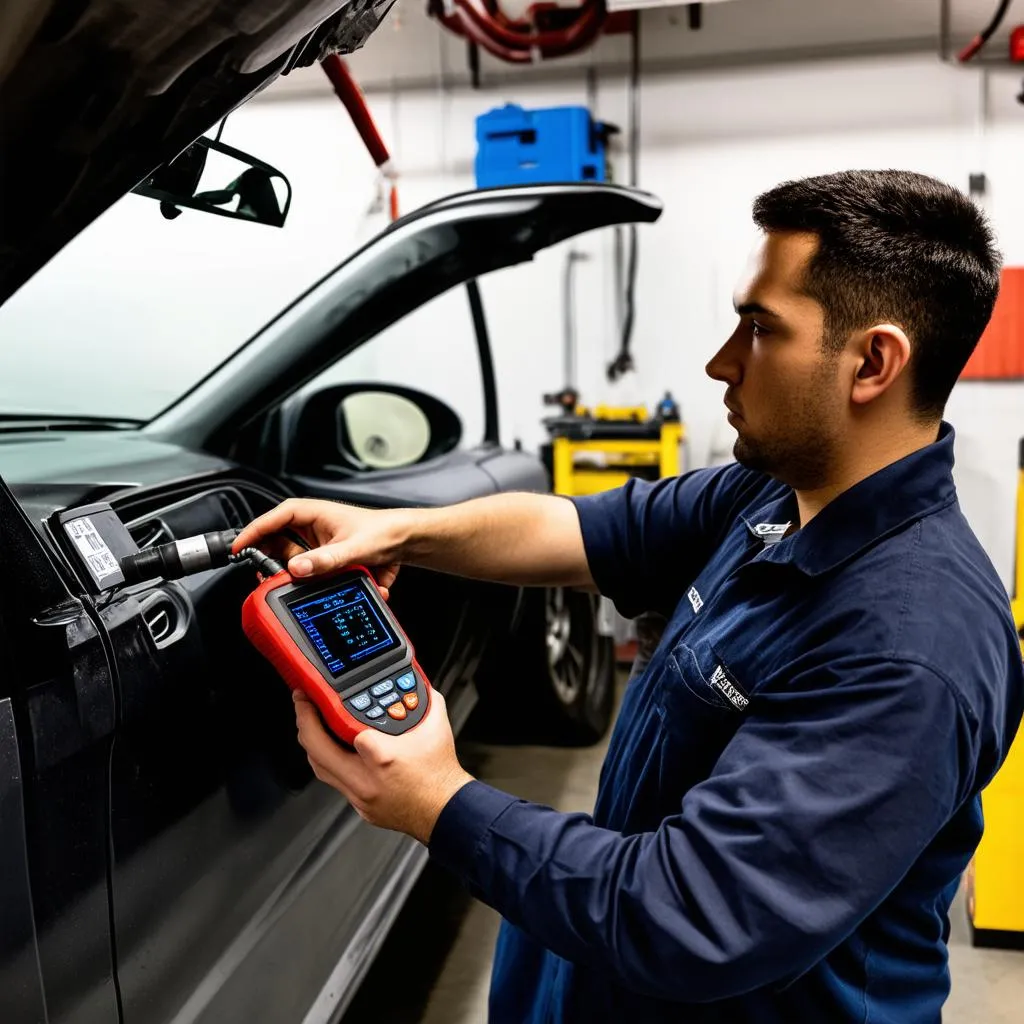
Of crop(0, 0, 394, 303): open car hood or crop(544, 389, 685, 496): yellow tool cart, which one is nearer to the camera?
crop(0, 0, 394, 303): open car hood

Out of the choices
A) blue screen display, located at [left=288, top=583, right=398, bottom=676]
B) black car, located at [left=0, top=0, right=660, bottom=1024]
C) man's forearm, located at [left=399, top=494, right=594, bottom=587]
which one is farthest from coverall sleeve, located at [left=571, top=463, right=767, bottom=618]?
black car, located at [left=0, top=0, right=660, bottom=1024]

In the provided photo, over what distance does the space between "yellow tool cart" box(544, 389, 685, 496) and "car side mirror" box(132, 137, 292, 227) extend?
2.26m

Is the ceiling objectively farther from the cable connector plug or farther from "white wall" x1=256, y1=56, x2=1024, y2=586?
the cable connector plug

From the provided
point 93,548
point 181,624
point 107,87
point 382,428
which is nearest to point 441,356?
point 382,428

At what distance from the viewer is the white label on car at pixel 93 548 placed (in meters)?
1.13

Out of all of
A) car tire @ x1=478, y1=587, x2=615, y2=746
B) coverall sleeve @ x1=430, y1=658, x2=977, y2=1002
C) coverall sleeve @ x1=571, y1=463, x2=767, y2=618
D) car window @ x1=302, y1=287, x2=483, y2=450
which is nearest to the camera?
coverall sleeve @ x1=430, y1=658, x2=977, y2=1002

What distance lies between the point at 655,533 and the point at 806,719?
1.94 ft

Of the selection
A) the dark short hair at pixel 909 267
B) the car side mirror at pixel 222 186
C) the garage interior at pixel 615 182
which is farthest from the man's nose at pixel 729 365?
the garage interior at pixel 615 182

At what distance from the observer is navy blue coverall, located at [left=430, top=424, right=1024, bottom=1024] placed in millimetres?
786

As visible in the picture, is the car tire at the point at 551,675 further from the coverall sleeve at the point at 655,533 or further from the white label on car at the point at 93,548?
the white label on car at the point at 93,548

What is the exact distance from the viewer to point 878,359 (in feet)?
3.05

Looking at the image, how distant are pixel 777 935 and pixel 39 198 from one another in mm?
887

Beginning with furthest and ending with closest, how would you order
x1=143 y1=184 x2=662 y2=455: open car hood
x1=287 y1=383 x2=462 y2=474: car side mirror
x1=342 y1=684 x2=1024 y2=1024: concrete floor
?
x1=287 y1=383 x2=462 y2=474: car side mirror, x1=342 y1=684 x2=1024 y2=1024: concrete floor, x1=143 y1=184 x2=662 y2=455: open car hood

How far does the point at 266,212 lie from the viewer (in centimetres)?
161
